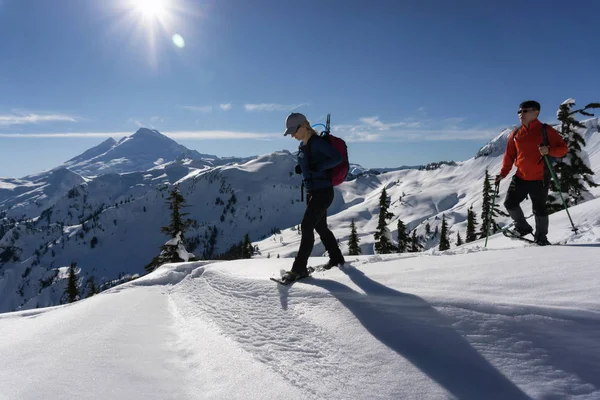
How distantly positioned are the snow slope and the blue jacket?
1.64m

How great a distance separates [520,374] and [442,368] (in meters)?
0.51

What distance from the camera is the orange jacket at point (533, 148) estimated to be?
600 centimetres

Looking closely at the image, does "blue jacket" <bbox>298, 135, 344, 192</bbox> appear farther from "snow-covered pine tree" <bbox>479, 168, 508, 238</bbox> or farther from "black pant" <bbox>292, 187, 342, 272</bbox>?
"snow-covered pine tree" <bbox>479, 168, 508, 238</bbox>

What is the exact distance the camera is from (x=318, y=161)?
17.3 ft

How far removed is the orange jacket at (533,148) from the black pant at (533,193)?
0.35 feet

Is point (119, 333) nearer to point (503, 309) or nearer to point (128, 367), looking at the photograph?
point (128, 367)

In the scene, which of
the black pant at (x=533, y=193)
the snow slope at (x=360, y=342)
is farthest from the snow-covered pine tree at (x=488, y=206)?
the snow slope at (x=360, y=342)

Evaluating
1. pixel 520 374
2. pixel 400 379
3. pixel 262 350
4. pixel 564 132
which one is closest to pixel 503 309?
pixel 520 374

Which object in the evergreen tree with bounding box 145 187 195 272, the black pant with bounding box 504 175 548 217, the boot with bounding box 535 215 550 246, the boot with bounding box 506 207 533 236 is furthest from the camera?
the evergreen tree with bounding box 145 187 195 272

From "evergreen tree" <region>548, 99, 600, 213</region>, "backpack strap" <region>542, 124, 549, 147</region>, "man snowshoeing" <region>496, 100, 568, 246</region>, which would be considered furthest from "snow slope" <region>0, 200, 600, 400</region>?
"evergreen tree" <region>548, 99, 600, 213</region>

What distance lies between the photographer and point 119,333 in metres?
3.94

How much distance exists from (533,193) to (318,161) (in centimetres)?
453

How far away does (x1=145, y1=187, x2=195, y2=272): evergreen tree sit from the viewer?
74.3 ft

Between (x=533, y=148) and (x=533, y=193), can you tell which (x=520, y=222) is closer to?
(x=533, y=193)
